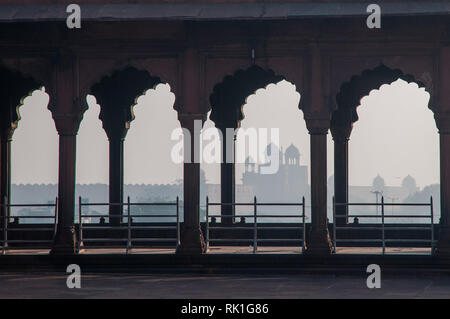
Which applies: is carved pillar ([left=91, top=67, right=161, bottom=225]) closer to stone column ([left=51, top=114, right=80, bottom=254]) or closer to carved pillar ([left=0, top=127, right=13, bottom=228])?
carved pillar ([left=0, top=127, right=13, bottom=228])

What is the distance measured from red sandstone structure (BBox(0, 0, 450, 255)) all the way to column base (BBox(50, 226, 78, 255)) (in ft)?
0.06

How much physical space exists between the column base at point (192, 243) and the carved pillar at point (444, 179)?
3804 mm

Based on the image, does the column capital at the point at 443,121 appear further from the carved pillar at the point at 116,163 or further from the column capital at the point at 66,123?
the carved pillar at the point at 116,163

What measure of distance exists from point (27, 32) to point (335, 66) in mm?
5192

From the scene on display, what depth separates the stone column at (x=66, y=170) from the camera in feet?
52.3

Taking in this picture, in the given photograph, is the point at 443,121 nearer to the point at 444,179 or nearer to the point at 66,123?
the point at 444,179

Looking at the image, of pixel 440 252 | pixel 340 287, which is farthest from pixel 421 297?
pixel 440 252

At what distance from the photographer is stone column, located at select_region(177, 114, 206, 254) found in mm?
15570

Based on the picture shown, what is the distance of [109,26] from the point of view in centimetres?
1596

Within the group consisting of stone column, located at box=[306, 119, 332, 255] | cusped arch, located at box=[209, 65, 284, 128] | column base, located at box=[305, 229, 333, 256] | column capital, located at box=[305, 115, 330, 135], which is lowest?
column base, located at box=[305, 229, 333, 256]

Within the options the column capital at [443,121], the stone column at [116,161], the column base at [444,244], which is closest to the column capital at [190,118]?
the stone column at [116,161]

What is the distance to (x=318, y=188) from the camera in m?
15.5

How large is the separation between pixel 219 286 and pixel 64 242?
138 inches

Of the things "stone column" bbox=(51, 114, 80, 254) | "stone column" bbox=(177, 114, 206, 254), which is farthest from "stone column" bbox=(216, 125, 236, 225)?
"stone column" bbox=(51, 114, 80, 254)
